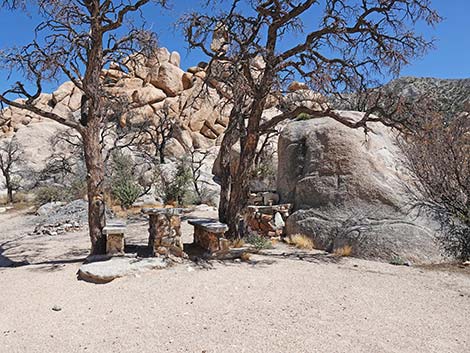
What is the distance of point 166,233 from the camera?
6.37 m

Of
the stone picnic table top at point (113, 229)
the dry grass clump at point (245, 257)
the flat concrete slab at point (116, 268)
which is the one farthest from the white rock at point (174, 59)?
the flat concrete slab at point (116, 268)

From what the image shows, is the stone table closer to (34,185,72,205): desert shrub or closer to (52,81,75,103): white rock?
(34,185,72,205): desert shrub

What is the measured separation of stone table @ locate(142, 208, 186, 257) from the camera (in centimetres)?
632

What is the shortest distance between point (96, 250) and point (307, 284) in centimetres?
367

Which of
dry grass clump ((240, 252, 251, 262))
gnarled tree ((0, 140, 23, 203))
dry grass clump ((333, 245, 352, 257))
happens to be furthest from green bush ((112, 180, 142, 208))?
dry grass clump ((333, 245, 352, 257))

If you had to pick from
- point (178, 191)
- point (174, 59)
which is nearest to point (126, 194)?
point (178, 191)

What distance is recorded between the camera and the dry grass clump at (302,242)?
7910 mm

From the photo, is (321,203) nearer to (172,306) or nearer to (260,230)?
(260,230)

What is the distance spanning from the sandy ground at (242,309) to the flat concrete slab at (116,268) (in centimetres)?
15

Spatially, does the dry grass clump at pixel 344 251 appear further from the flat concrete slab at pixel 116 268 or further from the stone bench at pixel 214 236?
the flat concrete slab at pixel 116 268

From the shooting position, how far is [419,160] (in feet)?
25.9

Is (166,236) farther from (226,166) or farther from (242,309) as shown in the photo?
(242,309)

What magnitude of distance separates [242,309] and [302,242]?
403 cm

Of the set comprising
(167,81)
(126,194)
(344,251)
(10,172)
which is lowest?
(344,251)
